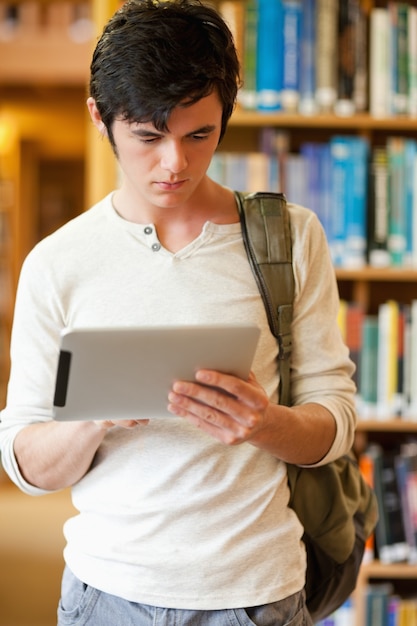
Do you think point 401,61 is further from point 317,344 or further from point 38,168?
point 38,168

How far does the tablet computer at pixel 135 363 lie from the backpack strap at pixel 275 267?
18 centimetres

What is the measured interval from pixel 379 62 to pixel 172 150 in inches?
61.4

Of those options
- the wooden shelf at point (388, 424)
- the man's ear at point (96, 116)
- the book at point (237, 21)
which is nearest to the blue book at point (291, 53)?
the book at point (237, 21)

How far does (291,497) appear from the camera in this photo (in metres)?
1.28

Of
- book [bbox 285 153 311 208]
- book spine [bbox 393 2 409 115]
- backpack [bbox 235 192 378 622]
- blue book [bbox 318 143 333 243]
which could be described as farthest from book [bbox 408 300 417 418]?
backpack [bbox 235 192 378 622]

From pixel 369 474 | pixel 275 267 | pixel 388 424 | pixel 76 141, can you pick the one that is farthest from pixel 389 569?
pixel 76 141

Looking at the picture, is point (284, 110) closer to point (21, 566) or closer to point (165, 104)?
point (165, 104)

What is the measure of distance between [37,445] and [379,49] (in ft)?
5.71

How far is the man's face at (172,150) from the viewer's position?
3.74 feet

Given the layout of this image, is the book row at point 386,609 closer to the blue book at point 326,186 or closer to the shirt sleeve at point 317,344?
the blue book at point 326,186

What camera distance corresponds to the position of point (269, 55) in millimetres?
2488

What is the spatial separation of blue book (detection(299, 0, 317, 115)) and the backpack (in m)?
1.28

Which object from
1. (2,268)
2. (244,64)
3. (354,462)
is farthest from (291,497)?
(2,268)

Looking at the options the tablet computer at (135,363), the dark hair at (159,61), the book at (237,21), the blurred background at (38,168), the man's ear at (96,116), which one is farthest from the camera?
the blurred background at (38,168)
